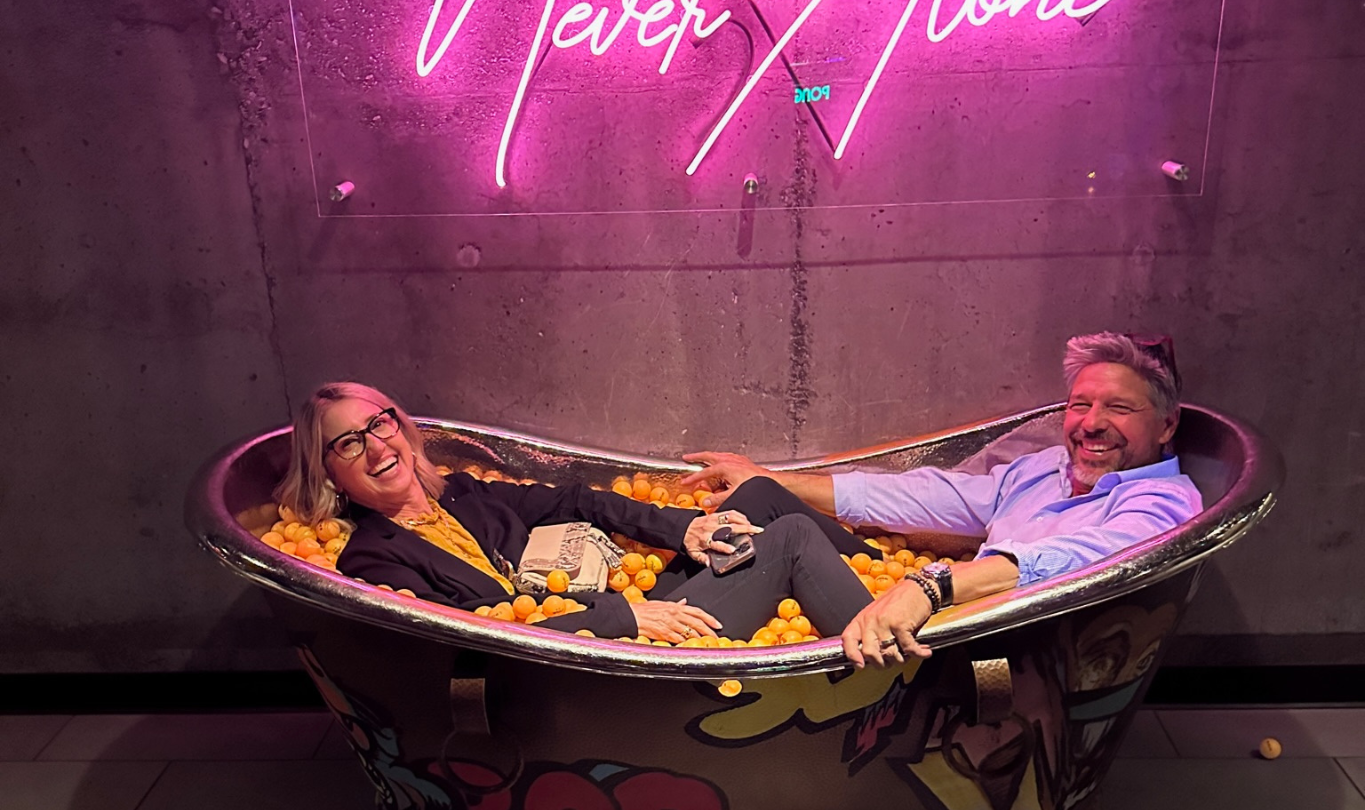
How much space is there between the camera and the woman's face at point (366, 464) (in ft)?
7.05

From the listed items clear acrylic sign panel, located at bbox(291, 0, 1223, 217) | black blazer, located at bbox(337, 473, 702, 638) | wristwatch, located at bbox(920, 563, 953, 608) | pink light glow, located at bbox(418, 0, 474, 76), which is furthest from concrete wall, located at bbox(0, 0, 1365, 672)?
wristwatch, located at bbox(920, 563, 953, 608)

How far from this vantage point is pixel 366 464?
217 centimetres

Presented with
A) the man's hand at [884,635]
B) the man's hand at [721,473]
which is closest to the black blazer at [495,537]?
the man's hand at [721,473]

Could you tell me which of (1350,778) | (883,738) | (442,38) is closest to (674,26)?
(442,38)

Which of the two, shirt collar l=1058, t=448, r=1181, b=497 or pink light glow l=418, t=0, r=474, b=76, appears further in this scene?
pink light glow l=418, t=0, r=474, b=76

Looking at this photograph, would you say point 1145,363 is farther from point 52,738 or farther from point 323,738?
point 52,738

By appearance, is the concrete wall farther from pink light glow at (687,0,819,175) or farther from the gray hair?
the gray hair

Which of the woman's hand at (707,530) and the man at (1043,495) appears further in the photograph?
the woman's hand at (707,530)

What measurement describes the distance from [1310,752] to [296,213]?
2.92m

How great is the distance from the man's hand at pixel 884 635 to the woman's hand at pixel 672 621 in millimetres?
414

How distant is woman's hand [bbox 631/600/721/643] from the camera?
6.43ft

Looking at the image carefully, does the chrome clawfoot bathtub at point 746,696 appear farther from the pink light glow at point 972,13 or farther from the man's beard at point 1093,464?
the pink light glow at point 972,13

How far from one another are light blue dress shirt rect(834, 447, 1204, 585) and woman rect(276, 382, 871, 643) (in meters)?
0.32

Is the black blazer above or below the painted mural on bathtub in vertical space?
above
